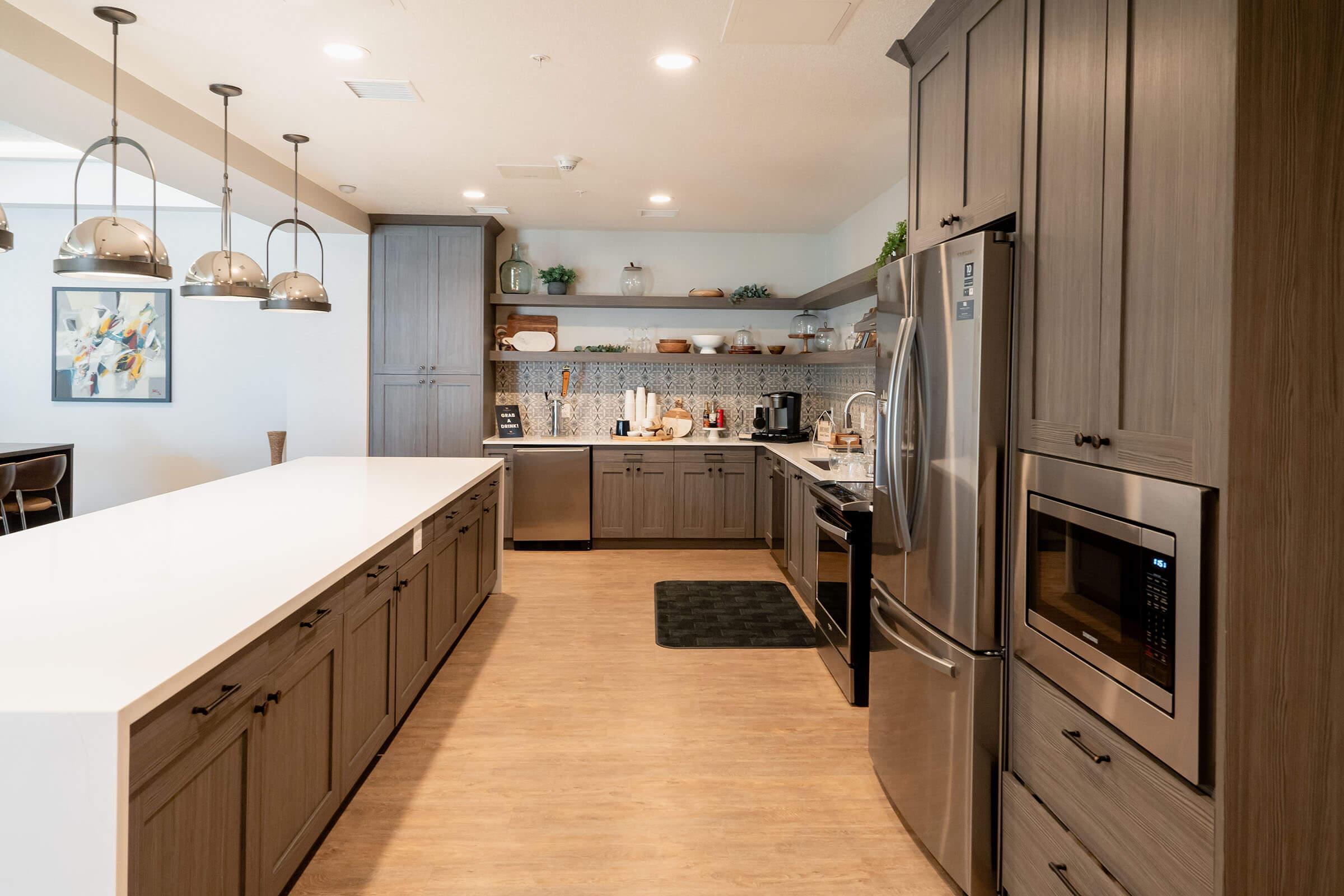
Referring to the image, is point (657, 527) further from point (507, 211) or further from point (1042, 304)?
point (1042, 304)

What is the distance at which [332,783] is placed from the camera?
2373 mm

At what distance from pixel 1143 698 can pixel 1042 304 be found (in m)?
0.89

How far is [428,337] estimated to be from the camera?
6.64 meters

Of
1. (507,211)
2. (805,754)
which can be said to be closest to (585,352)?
(507,211)

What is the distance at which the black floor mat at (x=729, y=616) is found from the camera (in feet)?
14.6

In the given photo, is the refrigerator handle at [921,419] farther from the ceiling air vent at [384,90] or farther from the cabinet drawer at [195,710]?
the ceiling air vent at [384,90]

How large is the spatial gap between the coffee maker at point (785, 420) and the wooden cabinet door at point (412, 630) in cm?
386

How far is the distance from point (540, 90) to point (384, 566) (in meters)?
2.22

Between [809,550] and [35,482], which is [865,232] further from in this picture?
[35,482]

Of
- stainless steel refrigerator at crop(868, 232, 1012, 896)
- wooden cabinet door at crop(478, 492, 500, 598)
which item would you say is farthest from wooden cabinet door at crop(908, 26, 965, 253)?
wooden cabinet door at crop(478, 492, 500, 598)

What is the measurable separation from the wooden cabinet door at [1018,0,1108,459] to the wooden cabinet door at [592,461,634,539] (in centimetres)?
480

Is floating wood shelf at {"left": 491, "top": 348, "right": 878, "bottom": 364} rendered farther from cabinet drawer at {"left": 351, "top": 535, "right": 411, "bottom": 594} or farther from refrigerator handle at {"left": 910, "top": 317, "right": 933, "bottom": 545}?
refrigerator handle at {"left": 910, "top": 317, "right": 933, "bottom": 545}

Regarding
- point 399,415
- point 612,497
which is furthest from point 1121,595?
point 399,415

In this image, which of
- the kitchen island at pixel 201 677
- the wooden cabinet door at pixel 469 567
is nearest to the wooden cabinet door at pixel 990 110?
the kitchen island at pixel 201 677
